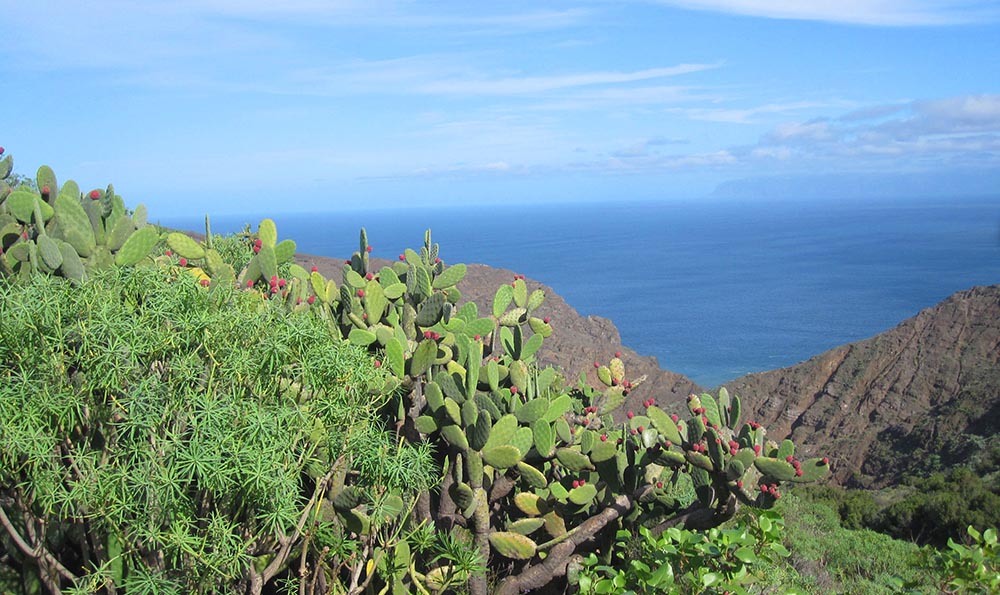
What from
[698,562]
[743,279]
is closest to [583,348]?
[698,562]

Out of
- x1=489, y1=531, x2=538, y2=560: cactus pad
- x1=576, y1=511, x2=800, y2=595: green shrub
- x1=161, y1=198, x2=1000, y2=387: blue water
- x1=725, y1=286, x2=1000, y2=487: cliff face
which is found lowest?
x1=161, y1=198, x2=1000, y2=387: blue water

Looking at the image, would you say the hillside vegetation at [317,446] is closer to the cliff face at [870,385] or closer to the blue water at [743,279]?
the cliff face at [870,385]

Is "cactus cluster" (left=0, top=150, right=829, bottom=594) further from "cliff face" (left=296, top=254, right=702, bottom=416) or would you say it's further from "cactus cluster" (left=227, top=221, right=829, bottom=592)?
"cliff face" (left=296, top=254, right=702, bottom=416)

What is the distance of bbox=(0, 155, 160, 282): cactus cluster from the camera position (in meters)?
5.03

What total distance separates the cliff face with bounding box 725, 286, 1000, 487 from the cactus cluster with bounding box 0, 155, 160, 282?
16.5 meters

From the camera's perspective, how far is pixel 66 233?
17.9 feet

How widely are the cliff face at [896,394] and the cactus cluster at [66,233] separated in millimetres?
16470

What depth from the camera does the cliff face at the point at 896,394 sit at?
18891mm

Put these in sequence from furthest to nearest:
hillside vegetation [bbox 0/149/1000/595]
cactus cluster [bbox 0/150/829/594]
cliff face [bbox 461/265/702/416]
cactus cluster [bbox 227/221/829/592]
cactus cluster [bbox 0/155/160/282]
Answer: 1. cliff face [bbox 461/265/702/416]
2. cactus cluster [bbox 227/221/829/592]
3. cactus cluster [bbox 0/150/829/594]
4. cactus cluster [bbox 0/155/160/282]
5. hillside vegetation [bbox 0/149/1000/595]

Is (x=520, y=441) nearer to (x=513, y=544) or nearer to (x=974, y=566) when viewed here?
(x=513, y=544)

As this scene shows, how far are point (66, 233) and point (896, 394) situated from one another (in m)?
20.7

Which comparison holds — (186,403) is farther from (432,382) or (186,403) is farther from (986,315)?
(986,315)

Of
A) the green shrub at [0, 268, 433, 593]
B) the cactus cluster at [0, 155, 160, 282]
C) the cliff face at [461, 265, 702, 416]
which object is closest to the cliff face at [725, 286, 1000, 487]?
the cliff face at [461, 265, 702, 416]

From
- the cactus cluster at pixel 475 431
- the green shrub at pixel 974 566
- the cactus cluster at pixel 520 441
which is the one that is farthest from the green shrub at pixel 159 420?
the green shrub at pixel 974 566
